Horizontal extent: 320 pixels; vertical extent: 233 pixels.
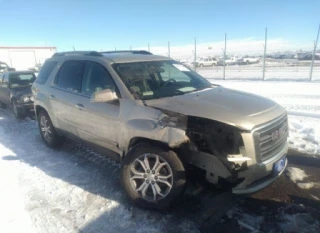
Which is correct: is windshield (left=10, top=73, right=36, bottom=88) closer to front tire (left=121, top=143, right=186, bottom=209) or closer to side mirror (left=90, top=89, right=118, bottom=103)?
side mirror (left=90, top=89, right=118, bottom=103)

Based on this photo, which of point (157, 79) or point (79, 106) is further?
point (79, 106)

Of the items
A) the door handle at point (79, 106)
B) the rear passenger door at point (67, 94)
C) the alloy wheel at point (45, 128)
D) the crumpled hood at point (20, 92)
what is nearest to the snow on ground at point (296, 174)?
the door handle at point (79, 106)

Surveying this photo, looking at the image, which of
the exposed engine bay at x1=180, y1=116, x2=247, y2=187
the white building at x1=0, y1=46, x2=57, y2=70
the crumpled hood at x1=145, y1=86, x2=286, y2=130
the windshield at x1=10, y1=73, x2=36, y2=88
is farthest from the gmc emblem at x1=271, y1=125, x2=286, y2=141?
the white building at x1=0, y1=46, x2=57, y2=70

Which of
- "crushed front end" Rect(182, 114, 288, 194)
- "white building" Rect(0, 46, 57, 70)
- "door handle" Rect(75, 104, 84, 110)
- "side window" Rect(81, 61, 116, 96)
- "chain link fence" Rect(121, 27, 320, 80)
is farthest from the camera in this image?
"white building" Rect(0, 46, 57, 70)

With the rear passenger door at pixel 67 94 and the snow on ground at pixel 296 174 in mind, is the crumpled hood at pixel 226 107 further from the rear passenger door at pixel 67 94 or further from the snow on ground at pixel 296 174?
the rear passenger door at pixel 67 94

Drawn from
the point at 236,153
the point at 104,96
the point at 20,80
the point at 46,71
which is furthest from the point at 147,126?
the point at 20,80

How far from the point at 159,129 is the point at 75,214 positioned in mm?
1510

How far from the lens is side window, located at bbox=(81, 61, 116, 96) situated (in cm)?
385

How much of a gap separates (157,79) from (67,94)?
5.55ft

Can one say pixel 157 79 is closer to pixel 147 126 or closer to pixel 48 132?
pixel 147 126

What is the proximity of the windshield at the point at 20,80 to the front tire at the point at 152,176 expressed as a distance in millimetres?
8370

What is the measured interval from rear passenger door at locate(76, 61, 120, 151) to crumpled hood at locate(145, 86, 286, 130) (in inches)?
24.7

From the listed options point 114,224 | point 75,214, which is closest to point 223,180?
point 114,224

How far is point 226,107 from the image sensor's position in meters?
3.11
